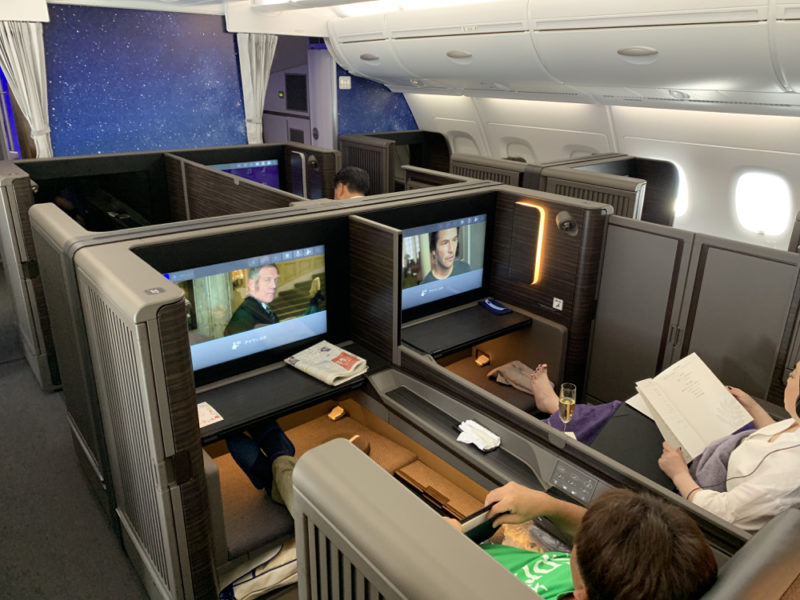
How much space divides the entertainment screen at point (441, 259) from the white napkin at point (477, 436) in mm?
956

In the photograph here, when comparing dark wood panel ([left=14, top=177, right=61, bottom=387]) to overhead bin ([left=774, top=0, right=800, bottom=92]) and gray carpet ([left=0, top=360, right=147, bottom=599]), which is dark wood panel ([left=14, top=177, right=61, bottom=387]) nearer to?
gray carpet ([left=0, top=360, right=147, bottom=599])

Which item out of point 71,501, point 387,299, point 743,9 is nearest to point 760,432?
point 387,299

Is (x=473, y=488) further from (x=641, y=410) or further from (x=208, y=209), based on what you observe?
(x=208, y=209)

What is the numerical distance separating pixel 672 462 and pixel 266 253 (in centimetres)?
167

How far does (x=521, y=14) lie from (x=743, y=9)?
60.1 inches

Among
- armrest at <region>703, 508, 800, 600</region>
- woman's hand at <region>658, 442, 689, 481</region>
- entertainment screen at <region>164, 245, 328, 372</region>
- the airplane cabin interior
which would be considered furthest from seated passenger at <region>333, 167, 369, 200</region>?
armrest at <region>703, 508, 800, 600</region>

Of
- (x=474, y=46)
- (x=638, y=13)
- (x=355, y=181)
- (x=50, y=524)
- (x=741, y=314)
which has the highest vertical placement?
(x=638, y=13)

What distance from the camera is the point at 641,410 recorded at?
248cm

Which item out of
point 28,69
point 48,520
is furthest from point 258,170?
point 48,520

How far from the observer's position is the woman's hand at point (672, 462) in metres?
2.00

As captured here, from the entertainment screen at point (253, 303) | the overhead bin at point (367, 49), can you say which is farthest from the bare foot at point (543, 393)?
the overhead bin at point (367, 49)

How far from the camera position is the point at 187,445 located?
178cm

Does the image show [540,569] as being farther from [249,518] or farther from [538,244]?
[538,244]

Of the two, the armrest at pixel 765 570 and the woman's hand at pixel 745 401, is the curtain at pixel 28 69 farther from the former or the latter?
the armrest at pixel 765 570
